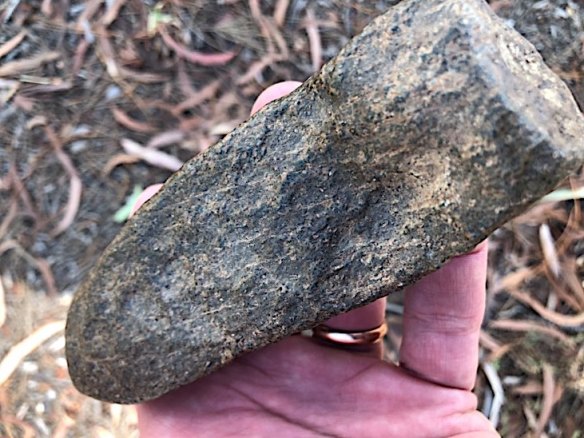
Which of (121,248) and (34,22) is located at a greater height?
(34,22)

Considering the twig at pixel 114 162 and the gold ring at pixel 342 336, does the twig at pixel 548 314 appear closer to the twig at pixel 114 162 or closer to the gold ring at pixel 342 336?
the gold ring at pixel 342 336

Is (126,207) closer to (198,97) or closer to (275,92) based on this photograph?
(198,97)

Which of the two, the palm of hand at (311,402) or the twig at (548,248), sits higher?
the twig at (548,248)

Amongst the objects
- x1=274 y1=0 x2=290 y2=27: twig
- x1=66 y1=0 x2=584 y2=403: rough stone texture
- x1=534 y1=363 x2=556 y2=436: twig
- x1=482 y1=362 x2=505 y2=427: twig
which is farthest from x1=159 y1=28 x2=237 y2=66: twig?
x1=534 y1=363 x2=556 y2=436: twig

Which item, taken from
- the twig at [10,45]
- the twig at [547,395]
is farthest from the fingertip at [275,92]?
the twig at [547,395]

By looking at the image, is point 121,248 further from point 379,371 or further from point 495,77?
point 495,77

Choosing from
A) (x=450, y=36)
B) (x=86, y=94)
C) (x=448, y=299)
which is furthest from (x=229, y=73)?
→ (x=450, y=36)
